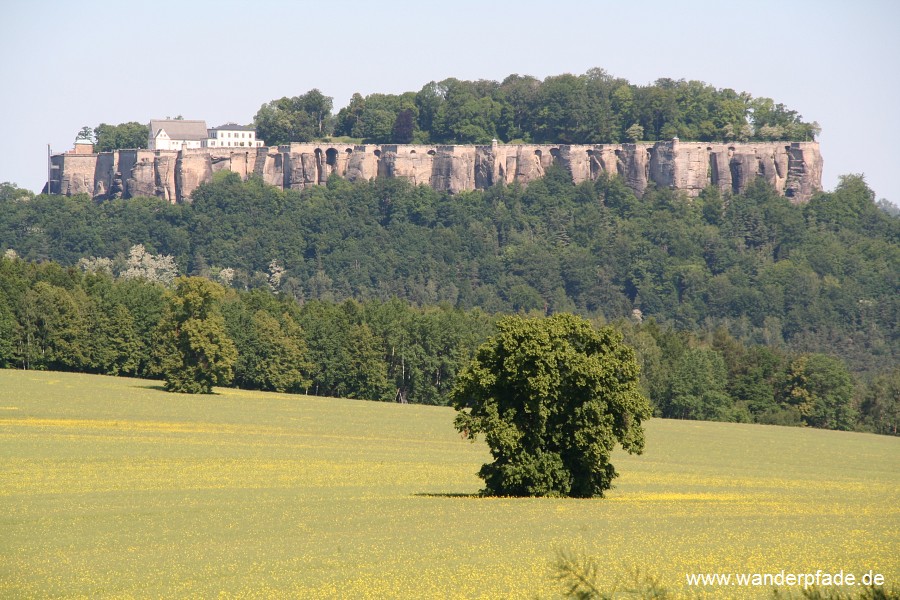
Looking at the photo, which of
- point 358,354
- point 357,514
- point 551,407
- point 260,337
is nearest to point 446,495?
Answer: point 551,407

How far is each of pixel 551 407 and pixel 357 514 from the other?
9.00 m

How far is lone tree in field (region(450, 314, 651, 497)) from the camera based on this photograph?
182 ft

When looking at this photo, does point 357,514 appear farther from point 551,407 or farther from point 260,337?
point 260,337

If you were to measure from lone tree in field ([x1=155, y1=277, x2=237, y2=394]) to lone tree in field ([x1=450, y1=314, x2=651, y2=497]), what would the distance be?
54.5 m

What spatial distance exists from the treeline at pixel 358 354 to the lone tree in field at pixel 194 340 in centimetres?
730

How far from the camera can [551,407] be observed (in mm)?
55812

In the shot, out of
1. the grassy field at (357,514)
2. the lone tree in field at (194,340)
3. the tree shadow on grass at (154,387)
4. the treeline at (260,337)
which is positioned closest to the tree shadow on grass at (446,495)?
the grassy field at (357,514)

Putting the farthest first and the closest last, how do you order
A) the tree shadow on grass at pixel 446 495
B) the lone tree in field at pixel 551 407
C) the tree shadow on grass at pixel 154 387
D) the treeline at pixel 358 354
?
1. the treeline at pixel 358 354
2. the tree shadow on grass at pixel 154 387
3. the tree shadow on grass at pixel 446 495
4. the lone tree in field at pixel 551 407

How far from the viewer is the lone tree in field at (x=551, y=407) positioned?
55438 millimetres

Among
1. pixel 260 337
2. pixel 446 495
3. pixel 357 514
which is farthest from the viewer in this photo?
pixel 260 337

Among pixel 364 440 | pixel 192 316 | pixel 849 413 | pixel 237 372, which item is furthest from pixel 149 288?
pixel 849 413

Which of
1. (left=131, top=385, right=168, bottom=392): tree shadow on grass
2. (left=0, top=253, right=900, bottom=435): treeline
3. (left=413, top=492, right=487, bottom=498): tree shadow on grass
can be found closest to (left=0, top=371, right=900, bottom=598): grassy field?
(left=413, top=492, right=487, bottom=498): tree shadow on grass

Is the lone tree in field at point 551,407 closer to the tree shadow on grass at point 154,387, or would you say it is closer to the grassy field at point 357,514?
the grassy field at point 357,514

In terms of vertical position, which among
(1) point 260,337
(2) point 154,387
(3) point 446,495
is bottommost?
(2) point 154,387
